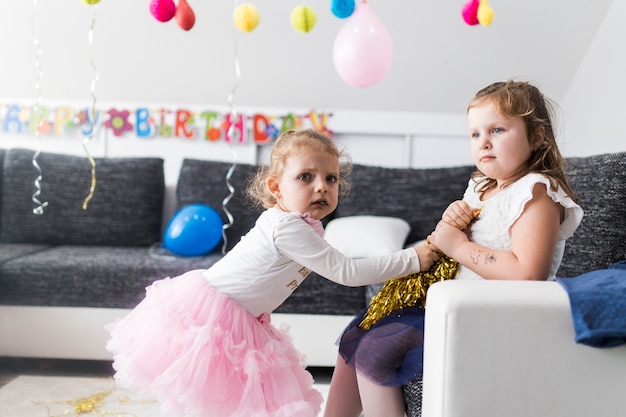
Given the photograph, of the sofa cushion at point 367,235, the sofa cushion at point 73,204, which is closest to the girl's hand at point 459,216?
the sofa cushion at point 367,235

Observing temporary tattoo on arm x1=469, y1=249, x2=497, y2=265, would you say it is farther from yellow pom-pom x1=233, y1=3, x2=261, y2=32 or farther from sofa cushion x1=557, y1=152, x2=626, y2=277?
yellow pom-pom x1=233, y1=3, x2=261, y2=32

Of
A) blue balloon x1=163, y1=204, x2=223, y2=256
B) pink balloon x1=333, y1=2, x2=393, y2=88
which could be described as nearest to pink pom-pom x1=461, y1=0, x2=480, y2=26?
pink balloon x1=333, y1=2, x2=393, y2=88

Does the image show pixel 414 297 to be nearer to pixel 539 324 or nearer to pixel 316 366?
pixel 539 324

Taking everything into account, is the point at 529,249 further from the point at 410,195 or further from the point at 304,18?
the point at 410,195

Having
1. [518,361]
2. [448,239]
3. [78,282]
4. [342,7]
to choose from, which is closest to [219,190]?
[78,282]

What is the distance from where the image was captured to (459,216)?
1344mm

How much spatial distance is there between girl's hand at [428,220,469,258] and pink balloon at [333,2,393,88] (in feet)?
4.24

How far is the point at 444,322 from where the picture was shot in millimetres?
936

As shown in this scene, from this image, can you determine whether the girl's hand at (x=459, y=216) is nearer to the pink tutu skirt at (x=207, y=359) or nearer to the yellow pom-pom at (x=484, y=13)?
the pink tutu skirt at (x=207, y=359)

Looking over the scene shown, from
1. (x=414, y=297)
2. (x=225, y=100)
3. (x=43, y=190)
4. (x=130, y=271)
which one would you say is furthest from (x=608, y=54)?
(x=43, y=190)

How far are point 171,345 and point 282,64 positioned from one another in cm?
209

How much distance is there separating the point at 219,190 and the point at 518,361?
2025mm

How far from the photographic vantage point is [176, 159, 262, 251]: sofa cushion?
2.76 metres

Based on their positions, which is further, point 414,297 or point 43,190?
point 43,190
